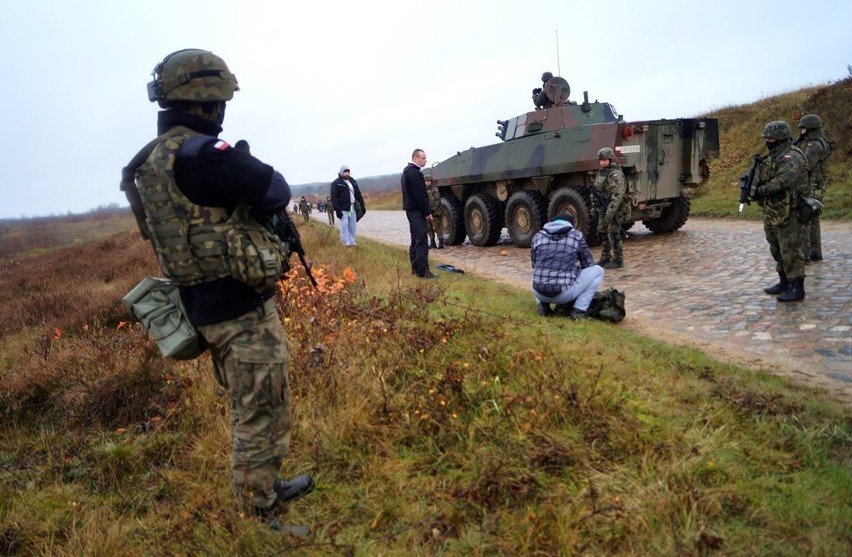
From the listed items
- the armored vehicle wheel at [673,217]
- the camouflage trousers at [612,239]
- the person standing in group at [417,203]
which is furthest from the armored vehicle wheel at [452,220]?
the person standing in group at [417,203]

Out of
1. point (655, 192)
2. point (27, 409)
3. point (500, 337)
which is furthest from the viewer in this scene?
point (655, 192)

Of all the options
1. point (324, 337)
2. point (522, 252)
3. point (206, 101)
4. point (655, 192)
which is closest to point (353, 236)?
point (522, 252)

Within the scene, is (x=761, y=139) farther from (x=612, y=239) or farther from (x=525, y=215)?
(x=612, y=239)

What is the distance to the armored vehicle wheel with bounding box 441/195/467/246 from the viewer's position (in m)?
13.5

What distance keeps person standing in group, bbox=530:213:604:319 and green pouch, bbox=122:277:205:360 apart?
3.80 metres

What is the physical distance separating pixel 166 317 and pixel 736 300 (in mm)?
5467

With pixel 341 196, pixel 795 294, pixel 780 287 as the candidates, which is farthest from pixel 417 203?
pixel 795 294

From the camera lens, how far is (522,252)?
11.3m

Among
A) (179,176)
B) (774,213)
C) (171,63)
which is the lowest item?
(774,213)

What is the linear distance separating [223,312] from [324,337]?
2.29 m

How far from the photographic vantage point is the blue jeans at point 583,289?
5699 mm

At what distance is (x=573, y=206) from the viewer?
10.3 meters

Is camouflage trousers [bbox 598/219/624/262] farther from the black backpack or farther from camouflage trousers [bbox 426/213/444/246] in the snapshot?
camouflage trousers [bbox 426/213/444/246]

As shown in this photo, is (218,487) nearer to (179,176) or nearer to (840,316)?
(179,176)
